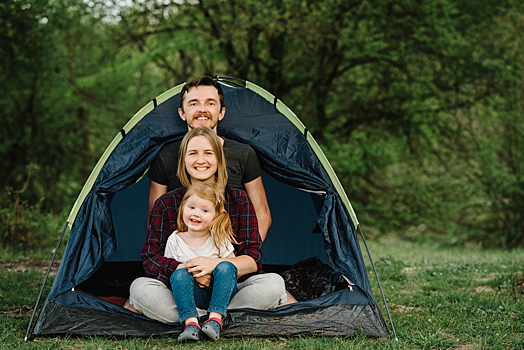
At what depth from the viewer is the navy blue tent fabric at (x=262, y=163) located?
2.82 m

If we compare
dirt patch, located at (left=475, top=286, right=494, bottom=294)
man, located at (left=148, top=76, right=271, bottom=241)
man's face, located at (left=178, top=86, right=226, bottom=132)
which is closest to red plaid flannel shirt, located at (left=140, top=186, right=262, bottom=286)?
man, located at (left=148, top=76, right=271, bottom=241)

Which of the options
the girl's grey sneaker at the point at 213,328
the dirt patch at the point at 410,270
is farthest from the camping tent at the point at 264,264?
the dirt patch at the point at 410,270

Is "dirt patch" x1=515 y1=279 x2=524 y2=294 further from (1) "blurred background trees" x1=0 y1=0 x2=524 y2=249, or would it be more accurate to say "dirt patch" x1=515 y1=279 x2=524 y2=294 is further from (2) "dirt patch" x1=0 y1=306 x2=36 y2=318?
(1) "blurred background trees" x1=0 y1=0 x2=524 y2=249

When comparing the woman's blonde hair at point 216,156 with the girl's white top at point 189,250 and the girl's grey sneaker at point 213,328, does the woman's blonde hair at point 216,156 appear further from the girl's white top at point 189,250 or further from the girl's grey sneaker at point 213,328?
the girl's grey sneaker at point 213,328

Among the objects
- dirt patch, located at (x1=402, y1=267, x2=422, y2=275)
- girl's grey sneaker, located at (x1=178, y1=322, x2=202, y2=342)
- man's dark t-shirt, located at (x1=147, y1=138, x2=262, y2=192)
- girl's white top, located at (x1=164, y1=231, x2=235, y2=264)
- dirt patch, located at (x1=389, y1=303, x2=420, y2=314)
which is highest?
man's dark t-shirt, located at (x1=147, y1=138, x2=262, y2=192)

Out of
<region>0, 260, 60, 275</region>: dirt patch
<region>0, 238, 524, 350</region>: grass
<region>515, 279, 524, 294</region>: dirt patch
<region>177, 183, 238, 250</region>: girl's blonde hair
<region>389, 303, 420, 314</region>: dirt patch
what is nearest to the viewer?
<region>0, 238, 524, 350</region>: grass

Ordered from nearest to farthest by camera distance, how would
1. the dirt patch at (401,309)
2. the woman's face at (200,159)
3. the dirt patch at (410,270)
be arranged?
1. the woman's face at (200,159)
2. the dirt patch at (401,309)
3. the dirt patch at (410,270)

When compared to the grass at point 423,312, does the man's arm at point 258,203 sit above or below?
above

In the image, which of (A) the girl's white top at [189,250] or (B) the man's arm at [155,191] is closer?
(A) the girl's white top at [189,250]

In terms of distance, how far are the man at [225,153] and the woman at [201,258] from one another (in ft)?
1.06

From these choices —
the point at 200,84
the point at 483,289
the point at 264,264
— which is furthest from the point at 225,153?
the point at 483,289

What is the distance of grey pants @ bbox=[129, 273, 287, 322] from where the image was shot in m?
2.62

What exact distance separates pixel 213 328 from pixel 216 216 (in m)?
0.65

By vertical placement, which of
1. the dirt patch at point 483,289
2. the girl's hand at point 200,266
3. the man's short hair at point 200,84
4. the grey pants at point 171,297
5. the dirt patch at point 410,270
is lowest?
the dirt patch at point 483,289
